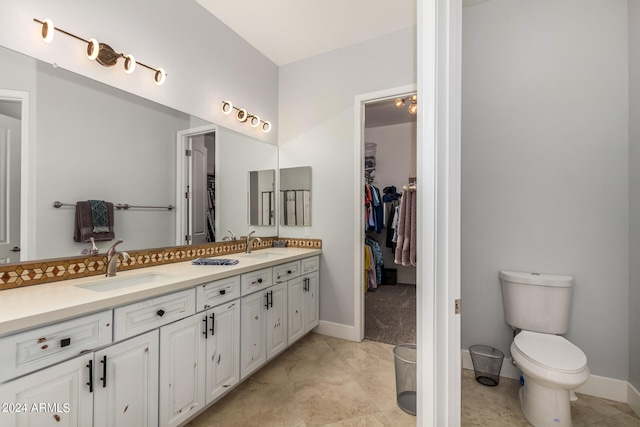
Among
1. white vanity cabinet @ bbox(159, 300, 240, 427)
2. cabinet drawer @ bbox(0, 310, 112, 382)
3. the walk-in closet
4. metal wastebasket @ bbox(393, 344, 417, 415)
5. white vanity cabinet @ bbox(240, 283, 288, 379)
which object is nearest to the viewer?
cabinet drawer @ bbox(0, 310, 112, 382)

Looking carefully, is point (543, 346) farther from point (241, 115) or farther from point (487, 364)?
point (241, 115)

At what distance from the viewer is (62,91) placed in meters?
1.51

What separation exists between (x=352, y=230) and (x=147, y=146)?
1.80 meters

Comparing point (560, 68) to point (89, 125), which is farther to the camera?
point (560, 68)

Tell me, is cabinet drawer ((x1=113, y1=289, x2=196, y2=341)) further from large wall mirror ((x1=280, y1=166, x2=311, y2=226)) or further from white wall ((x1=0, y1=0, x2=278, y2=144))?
large wall mirror ((x1=280, y1=166, x2=311, y2=226))

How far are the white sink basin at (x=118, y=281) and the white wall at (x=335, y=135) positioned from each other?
1601 millimetres

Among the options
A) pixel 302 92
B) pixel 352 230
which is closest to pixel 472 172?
pixel 352 230

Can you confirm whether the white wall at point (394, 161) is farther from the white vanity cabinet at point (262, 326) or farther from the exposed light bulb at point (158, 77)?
the exposed light bulb at point (158, 77)

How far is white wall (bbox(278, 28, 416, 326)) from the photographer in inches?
106

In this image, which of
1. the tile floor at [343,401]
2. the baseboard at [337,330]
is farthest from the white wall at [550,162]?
the baseboard at [337,330]

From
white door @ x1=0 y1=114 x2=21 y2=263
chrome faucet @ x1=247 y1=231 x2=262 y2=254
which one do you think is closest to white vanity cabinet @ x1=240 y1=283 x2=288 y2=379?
chrome faucet @ x1=247 y1=231 x2=262 y2=254

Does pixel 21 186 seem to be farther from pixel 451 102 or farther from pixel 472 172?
pixel 472 172

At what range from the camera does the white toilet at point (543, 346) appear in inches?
59.4

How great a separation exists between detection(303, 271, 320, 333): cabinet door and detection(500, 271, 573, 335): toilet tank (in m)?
1.58
